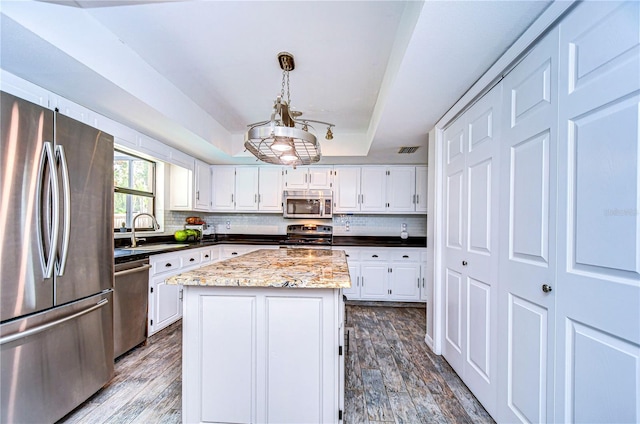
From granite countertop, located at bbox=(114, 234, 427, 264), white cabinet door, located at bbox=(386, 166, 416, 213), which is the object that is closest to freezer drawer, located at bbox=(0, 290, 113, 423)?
granite countertop, located at bbox=(114, 234, 427, 264)

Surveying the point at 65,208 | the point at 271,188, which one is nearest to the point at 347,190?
the point at 271,188

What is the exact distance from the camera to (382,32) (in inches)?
69.9

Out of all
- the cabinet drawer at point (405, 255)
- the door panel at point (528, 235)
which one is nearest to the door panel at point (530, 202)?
the door panel at point (528, 235)

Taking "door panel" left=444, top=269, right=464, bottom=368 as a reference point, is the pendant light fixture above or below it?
above

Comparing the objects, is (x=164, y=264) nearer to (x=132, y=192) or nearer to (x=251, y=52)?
(x=132, y=192)

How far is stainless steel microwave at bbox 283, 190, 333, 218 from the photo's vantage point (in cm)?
430

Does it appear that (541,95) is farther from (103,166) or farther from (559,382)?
(103,166)

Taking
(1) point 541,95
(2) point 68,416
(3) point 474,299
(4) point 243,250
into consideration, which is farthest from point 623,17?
(4) point 243,250

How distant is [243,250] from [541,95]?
3794 mm

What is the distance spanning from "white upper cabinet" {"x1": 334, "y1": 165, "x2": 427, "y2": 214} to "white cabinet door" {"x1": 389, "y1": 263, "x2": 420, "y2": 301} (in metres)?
0.88

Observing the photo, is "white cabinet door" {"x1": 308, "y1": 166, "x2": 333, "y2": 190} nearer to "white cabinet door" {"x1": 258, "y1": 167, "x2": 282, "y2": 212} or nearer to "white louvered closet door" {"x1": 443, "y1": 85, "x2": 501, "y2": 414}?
"white cabinet door" {"x1": 258, "y1": 167, "x2": 282, "y2": 212}

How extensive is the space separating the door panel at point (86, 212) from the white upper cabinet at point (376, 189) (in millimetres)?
3020

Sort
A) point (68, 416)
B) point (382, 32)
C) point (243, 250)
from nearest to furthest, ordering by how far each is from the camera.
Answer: point (68, 416) → point (382, 32) → point (243, 250)

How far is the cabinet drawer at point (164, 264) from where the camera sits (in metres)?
2.72
